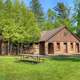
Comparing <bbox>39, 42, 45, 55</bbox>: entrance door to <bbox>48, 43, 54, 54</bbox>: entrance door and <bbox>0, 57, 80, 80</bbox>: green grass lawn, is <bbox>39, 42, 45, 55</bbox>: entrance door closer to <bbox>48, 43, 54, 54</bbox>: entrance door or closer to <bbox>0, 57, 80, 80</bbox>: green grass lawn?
<bbox>48, 43, 54, 54</bbox>: entrance door

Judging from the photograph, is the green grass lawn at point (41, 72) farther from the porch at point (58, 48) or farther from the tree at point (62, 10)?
the tree at point (62, 10)

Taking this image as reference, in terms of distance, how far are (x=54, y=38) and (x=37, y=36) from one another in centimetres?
489

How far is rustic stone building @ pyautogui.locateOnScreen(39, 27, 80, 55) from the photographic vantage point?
54.7 metres

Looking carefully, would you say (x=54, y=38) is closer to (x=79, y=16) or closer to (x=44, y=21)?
(x=79, y=16)

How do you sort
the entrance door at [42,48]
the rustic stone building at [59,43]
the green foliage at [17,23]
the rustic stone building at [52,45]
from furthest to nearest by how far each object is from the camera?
the entrance door at [42,48]
the rustic stone building at [59,43]
the rustic stone building at [52,45]
the green foliage at [17,23]

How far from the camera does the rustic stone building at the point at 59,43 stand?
54656mm

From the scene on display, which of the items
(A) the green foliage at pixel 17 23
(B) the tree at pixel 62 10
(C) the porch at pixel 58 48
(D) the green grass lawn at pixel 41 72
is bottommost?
(D) the green grass lawn at pixel 41 72

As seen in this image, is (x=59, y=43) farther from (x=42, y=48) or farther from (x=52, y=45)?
(x=42, y=48)

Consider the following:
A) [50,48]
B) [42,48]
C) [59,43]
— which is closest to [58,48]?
[59,43]

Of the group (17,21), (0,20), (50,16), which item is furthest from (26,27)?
(50,16)

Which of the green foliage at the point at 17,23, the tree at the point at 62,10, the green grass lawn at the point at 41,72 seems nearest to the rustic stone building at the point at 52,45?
the green foliage at the point at 17,23

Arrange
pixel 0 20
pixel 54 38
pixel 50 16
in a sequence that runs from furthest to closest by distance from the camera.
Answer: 1. pixel 50 16
2. pixel 54 38
3. pixel 0 20

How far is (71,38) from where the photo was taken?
57125 millimetres

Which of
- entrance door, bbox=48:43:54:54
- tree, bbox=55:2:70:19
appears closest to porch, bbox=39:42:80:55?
entrance door, bbox=48:43:54:54
